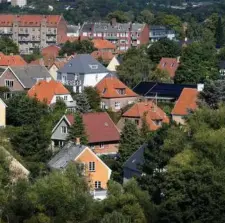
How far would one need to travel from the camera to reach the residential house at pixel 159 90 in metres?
42.3

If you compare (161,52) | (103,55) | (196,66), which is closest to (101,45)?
(103,55)

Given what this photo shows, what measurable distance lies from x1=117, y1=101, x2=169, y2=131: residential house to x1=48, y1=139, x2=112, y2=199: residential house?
6.67 m

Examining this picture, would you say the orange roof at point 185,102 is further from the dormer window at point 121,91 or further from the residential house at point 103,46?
the residential house at point 103,46

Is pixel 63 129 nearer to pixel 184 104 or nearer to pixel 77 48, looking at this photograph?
pixel 184 104

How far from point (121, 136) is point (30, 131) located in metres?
3.63

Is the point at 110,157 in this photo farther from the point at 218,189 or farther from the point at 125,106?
the point at 218,189

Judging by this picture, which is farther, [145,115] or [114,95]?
[114,95]

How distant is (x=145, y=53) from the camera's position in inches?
2276

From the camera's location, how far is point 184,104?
3850 centimetres

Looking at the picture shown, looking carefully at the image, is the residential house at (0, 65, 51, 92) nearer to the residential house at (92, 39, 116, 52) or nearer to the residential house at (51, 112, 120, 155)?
the residential house at (51, 112, 120, 155)

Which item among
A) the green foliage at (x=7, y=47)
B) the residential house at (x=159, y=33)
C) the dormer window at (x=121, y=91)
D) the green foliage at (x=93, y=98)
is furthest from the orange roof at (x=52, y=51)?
the green foliage at (x=93, y=98)

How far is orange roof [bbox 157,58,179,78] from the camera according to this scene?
167ft

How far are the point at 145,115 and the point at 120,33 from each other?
39408mm

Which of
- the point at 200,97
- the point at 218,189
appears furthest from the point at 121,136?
the point at 218,189
